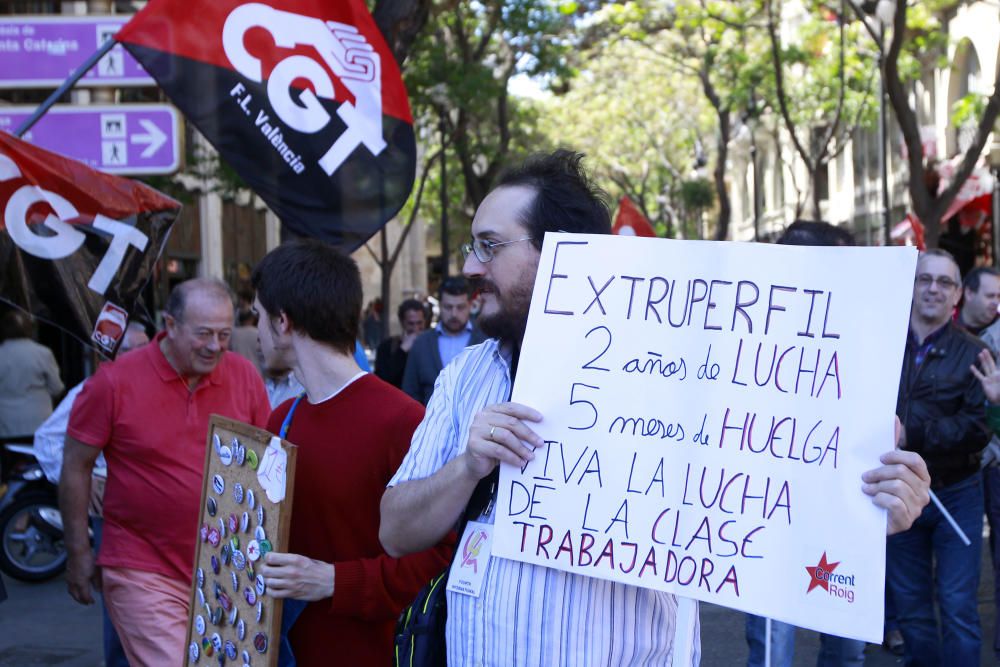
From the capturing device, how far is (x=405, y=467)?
280 centimetres

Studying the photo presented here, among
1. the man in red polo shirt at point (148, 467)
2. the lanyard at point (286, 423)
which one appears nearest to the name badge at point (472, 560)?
the lanyard at point (286, 423)

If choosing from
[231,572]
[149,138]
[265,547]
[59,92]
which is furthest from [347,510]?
[149,138]

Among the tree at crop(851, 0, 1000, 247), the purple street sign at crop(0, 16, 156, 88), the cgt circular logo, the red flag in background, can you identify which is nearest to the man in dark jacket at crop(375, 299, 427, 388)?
the purple street sign at crop(0, 16, 156, 88)

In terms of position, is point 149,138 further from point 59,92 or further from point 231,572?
point 231,572

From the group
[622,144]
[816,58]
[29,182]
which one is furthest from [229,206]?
[29,182]

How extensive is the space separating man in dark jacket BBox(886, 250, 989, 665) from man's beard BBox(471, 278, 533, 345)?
3.38 metres

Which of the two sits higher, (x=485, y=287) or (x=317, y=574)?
(x=485, y=287)

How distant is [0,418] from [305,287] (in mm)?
7938

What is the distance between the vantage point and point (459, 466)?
2549 millimetres

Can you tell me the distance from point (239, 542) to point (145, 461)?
4.56 feet

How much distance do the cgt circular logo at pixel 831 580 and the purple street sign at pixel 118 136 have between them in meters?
6.93

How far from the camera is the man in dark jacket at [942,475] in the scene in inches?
221

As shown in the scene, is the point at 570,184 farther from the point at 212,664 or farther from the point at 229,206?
the point at 229,206

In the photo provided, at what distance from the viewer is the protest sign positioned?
2.36 metres
